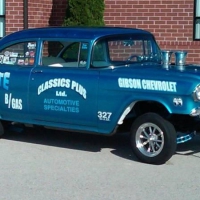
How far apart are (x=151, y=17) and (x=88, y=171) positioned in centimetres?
734

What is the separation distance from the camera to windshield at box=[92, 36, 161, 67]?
8891 mm

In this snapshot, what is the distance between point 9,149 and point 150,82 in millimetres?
2436

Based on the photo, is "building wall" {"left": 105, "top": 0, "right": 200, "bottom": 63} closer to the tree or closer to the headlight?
the tree

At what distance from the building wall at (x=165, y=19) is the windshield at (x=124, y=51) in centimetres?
487

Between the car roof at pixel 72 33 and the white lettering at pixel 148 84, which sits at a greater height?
the car roof at pixel 72 33

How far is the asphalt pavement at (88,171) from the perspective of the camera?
7.05m

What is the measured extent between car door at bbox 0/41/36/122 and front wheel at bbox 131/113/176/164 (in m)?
1.79

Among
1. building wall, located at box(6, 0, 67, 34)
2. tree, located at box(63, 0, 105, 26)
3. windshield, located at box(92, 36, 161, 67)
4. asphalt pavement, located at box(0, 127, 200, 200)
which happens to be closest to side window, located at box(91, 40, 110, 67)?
windshield, located at box(92, 36, 161, 67)

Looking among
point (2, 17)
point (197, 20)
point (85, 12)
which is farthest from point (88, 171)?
point (2, 17)

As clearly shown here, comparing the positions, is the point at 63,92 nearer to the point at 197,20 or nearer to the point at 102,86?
the point at 102,86

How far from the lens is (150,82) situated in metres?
8.12

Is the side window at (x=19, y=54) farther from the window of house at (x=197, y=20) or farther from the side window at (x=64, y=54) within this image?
the window of house at (x=197, y=20)

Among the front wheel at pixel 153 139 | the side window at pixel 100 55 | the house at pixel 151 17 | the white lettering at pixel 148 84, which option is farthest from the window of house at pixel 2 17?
the front wheel at pixel 153 139

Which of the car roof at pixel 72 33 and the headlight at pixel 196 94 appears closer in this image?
the headlight at pixel 196 94
